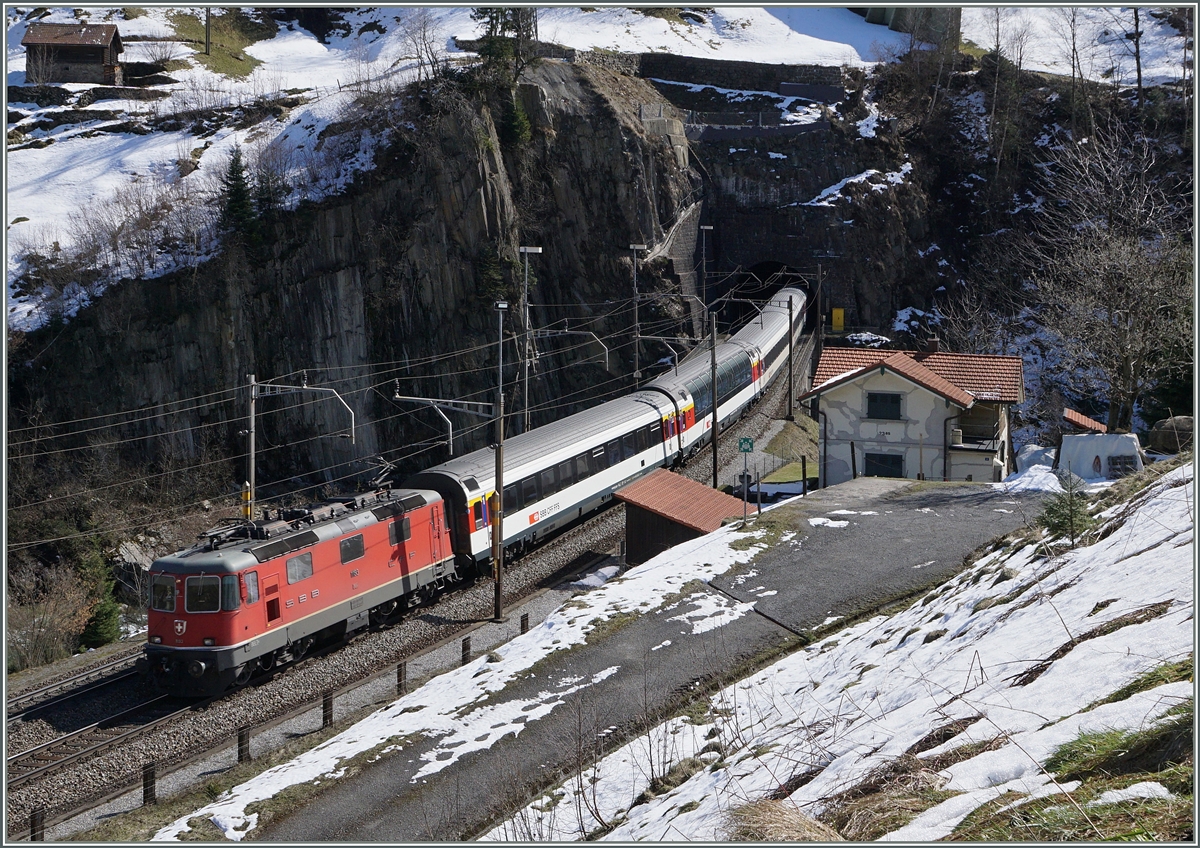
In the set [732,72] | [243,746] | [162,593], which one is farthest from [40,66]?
[243,746]

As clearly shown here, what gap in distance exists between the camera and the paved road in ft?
37.6

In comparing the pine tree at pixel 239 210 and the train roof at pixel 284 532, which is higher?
the pine tree at pixel 239 210

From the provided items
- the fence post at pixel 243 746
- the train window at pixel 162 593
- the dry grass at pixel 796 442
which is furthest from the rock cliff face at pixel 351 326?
the fence post at pixel 243 746

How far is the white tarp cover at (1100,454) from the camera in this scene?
2553 cm

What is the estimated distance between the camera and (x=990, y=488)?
23969mm

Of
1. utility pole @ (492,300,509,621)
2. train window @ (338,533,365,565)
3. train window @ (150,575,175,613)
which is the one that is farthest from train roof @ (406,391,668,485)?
train window @ (150,575,175,613)

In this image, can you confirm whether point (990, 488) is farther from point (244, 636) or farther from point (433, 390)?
point (433, 390)

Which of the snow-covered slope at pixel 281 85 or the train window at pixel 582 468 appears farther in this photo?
the snow-covered slope at pixel 281 85

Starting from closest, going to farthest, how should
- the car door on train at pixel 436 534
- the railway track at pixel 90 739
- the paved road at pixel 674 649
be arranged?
the paved road at pixel 674 649
the railway track at pixel 90 739
the car door on train at pixel 436 534

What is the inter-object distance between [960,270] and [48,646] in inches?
2254

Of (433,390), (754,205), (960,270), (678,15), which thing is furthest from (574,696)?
(678,15)

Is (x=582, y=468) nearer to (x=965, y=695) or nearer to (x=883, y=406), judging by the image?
(x=883, y=406)

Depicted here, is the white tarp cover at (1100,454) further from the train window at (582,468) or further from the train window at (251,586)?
the train window at (251,586)

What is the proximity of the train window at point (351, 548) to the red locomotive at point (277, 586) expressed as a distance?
0.8 inches
